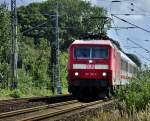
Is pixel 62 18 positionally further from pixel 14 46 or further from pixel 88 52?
pixel 88 52

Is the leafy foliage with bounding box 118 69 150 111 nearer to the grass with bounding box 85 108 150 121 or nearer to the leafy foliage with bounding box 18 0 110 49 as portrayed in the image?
the grass with bounding box 85 108 150 121

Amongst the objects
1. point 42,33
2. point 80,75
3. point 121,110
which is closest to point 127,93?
point 121,110

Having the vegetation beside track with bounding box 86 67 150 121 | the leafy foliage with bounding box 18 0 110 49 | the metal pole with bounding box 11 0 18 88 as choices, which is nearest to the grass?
the vegetation beside track with bounding box 86 67 150 121

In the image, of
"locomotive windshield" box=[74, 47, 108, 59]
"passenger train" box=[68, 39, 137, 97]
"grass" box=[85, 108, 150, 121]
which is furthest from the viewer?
"locomotive windshield" box=[74, 47, 108, 59]

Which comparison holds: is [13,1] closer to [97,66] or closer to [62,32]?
[97,66]

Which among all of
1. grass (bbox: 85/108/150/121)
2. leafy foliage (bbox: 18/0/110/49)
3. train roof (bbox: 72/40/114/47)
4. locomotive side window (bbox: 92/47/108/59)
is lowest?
grass (bbox: 85/108/150/121)

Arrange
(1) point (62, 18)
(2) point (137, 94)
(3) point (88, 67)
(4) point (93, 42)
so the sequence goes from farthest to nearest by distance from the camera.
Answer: (1) point (62, 18)
(4) point (93, 42)
(3) point (88, 67)
(2) point (137, 94)

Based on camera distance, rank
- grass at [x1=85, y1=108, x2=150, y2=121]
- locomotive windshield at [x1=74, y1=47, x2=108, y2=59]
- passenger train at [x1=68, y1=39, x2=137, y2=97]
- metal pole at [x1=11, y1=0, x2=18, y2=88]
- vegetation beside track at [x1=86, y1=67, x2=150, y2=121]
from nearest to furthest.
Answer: grass at [x1=85, y1=108, x2=150, y2=121]
vegetation beside track at [x1=86, y1=67, x2=150, y2=121]
passenger train at [x1=68, y1=39, x2=137, y2=97]
locomotive windshield at [x1=74, y1=47, x2=108, y2=59]
metal pole at [x1=11, y1=0, x2=18, y2=88]

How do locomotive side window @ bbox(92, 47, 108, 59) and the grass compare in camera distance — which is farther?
locomotive side window @ bbox(92, 47, 108, 59)

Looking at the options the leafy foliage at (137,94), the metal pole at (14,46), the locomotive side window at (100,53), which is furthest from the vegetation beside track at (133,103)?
the metal pole at (14,46)

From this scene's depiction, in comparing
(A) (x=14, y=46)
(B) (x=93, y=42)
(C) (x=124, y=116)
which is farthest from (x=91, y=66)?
(C) (x=124, y=116)

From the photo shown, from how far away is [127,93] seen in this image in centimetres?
1652

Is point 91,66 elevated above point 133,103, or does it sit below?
above

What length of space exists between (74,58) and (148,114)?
46.5ft
